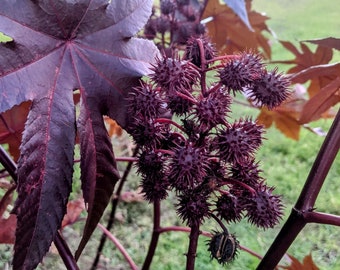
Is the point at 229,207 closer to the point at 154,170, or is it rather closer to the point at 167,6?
the point at 154,170

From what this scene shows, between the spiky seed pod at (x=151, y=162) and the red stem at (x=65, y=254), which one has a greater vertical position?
the spiky seed pod at (x=151, y=162)

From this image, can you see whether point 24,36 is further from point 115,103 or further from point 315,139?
point 315,139

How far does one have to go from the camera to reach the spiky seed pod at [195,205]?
48cm

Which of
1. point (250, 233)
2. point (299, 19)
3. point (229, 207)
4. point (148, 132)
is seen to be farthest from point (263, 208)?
point (299, 19)

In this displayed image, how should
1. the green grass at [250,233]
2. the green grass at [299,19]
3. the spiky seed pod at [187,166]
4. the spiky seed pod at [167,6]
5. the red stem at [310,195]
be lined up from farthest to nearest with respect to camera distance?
1. the green grass at [299,19]
2. the green grass at [250,233]
3. the spiky seed pod at [167,6]
4. the red stem at [310,195]
5. the spiky seed pod at [187,166]

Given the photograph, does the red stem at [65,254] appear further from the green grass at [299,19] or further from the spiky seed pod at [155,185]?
the green grass at [299,19]

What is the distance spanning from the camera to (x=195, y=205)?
475 millimetres

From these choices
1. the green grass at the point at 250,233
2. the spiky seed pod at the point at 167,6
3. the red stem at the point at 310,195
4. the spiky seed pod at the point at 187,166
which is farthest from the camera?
the green grass at the point at 250,233

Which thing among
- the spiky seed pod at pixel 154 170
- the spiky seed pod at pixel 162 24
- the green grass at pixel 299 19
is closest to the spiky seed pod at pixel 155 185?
the spiky seed pod at pixel 154 170

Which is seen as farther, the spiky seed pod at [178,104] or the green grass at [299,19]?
→ the green grass at [299,19]

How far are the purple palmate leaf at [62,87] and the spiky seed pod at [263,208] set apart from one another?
0.14 meters

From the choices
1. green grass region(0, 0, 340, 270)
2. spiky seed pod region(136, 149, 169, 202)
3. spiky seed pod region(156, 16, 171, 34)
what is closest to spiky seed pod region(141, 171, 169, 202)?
spiky seed pod region(136, 149, 169, 202)

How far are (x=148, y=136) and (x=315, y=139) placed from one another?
7.04 ft

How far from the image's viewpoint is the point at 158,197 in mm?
515
